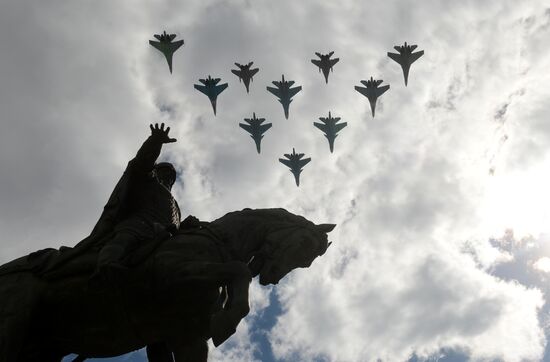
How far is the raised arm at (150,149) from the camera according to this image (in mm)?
7682

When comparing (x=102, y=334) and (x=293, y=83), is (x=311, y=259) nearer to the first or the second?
(x=102, y=334)

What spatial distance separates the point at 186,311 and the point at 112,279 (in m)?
0.86

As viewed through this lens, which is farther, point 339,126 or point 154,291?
point 339,126

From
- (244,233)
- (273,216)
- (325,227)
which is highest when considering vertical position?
(273,216)

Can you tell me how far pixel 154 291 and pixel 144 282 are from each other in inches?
6.1

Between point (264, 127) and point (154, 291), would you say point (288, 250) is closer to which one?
point (154, 291)

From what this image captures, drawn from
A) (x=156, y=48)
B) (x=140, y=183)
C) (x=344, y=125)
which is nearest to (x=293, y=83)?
(x=344, y=125)

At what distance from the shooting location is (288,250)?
6.98 meters

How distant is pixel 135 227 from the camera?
7391 millimetres

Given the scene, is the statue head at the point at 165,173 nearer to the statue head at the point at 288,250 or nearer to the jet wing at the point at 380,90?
the statue head at the point at 288,250

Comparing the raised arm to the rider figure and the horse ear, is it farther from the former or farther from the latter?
the horse ear

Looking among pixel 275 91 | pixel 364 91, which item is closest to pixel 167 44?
pixel 275 91

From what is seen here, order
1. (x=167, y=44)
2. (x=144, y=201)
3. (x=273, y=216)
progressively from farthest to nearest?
1. (x=167, y=44)
2. (x=144, y=201)
3. (x=273, y=216)

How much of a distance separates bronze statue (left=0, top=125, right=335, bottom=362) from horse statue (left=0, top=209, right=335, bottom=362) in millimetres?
11
